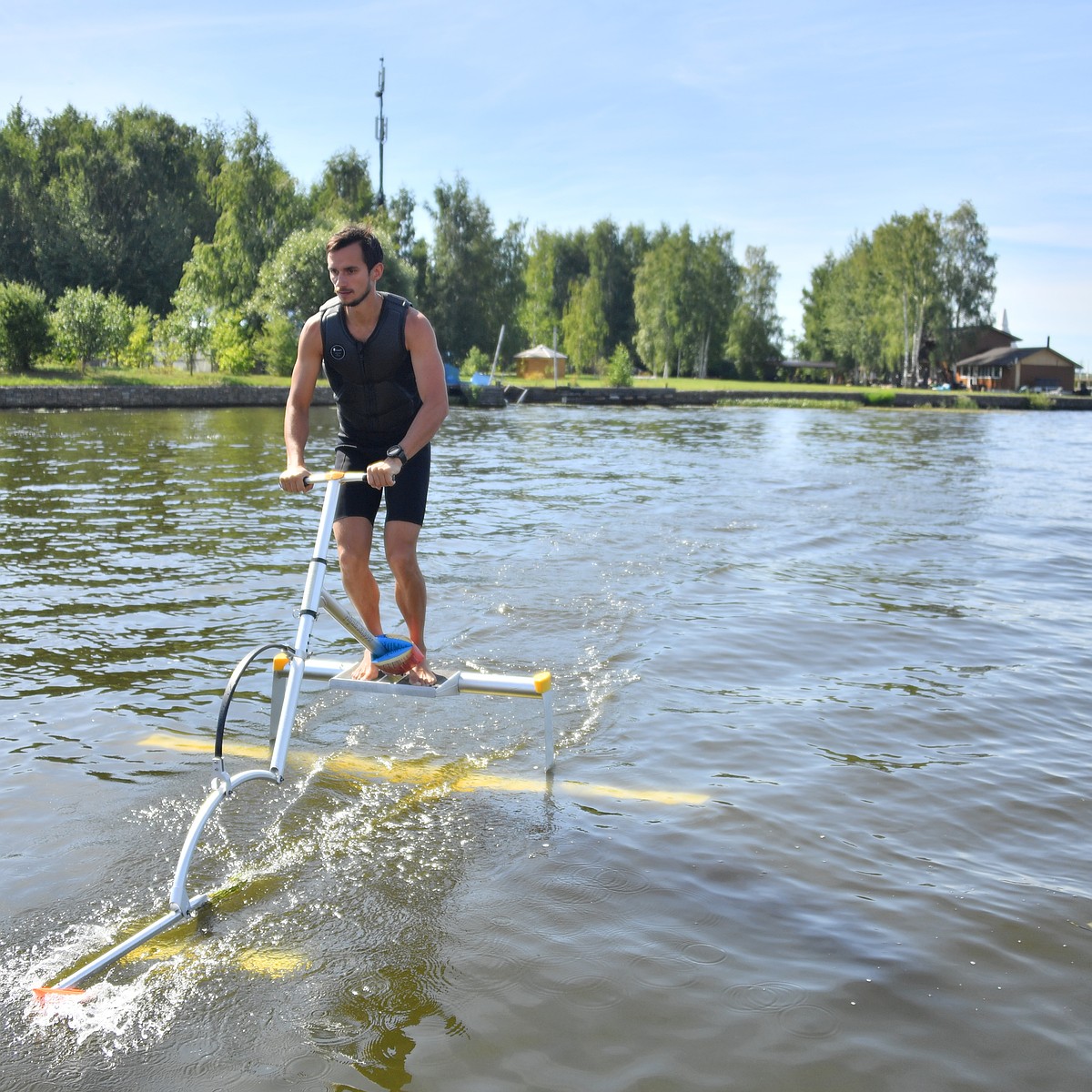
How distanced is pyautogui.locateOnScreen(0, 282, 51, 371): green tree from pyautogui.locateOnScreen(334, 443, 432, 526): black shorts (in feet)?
155

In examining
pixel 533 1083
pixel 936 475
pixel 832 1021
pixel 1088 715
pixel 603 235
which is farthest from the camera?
pixel 603 235

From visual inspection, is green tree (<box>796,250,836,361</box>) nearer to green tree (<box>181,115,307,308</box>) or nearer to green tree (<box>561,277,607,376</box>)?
green tree (<box>561,277,607,376</box>)

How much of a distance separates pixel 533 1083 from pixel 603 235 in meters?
122

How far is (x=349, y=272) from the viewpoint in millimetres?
5133

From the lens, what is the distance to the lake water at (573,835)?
3289 millimetres

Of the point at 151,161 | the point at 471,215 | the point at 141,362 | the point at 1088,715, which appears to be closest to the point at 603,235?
the point at 471,215

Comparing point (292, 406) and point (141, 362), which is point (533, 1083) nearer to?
point (292, 406)

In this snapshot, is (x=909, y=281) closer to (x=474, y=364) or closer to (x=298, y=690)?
(x=474, y=364)

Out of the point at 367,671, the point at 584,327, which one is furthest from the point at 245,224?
the point at 367,671

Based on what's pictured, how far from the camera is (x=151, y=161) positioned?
77.9m

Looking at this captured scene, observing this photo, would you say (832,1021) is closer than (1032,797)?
Yes

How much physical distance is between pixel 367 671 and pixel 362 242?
2106 mm

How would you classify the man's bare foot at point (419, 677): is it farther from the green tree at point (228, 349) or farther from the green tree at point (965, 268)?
the green tree at point (965, 268)

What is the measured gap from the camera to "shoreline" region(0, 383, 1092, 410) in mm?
42375
